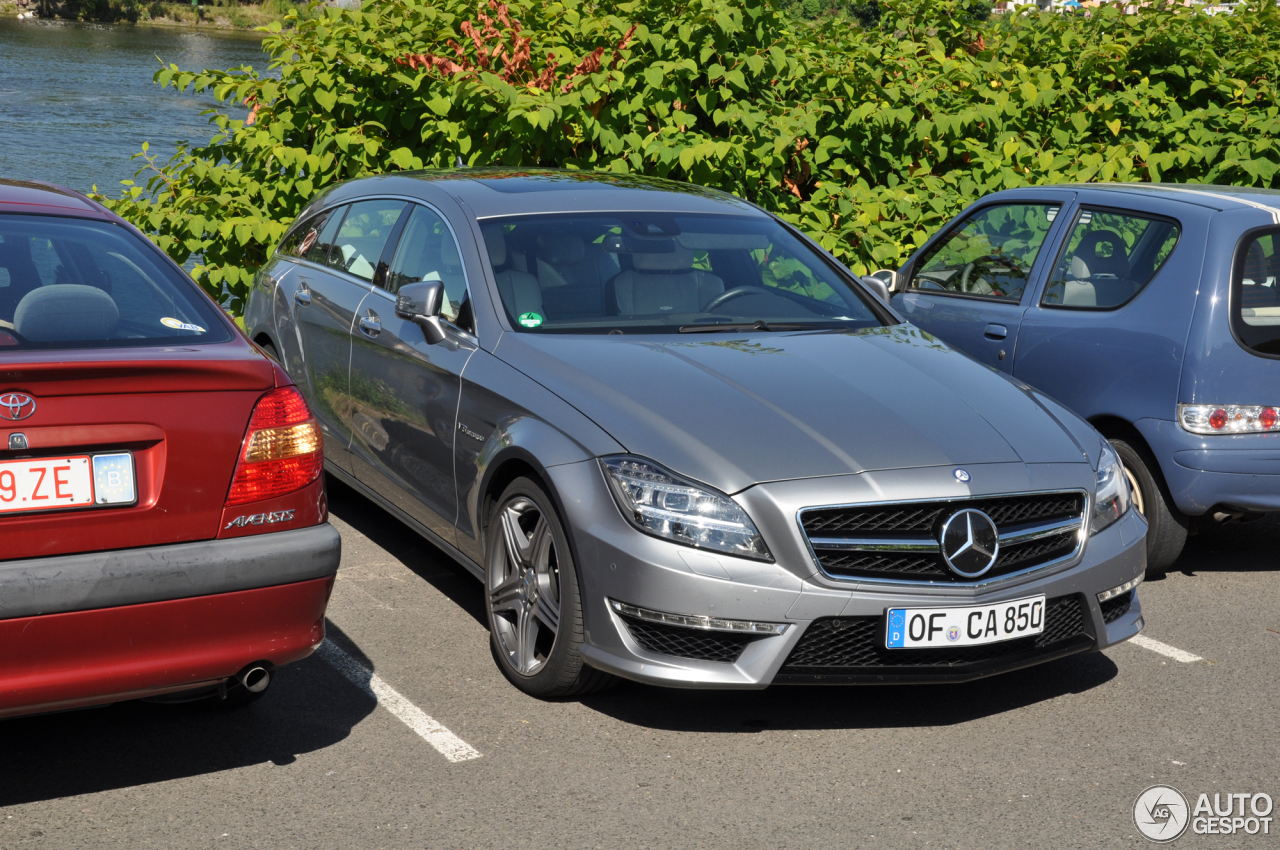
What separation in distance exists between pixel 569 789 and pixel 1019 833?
1.15m

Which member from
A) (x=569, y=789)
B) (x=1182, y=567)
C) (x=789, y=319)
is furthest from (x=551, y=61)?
(x=569, y=789)

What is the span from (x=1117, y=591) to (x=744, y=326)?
5.11 feet

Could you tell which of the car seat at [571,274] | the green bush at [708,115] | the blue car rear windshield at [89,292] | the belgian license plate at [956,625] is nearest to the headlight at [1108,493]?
the belgian license plate at [956,625]

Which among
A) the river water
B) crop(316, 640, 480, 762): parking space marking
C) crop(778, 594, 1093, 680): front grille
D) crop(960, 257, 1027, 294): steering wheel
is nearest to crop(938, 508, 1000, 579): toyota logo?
crop(778, 594, 1093, 680): front grille

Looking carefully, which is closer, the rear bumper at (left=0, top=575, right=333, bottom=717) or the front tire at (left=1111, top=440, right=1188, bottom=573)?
the rear bumper at (left=0, top=575, right=333, bottom=717)

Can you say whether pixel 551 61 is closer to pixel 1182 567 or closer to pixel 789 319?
pixel 789 319

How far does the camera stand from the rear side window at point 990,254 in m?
6.27

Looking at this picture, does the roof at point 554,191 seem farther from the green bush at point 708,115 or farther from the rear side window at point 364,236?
the green bush at point 708,115

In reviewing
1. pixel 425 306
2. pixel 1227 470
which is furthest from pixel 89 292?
pixel 1227 470

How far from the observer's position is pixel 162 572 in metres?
3.08

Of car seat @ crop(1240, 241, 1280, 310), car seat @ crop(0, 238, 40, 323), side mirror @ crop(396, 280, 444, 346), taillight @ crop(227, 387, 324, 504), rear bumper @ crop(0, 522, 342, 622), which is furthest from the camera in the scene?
car seat @ crop(1240, 241, 1280, 310)

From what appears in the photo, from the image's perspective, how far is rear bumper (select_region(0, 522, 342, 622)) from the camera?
294 cm

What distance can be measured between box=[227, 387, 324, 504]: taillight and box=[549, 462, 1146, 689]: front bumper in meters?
0.75

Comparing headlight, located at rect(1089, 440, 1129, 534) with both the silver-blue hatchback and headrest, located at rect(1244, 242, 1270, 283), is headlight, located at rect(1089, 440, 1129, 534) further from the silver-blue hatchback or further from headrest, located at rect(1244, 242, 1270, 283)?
headrest, located at rect(1244, 242, 1270, 283)
